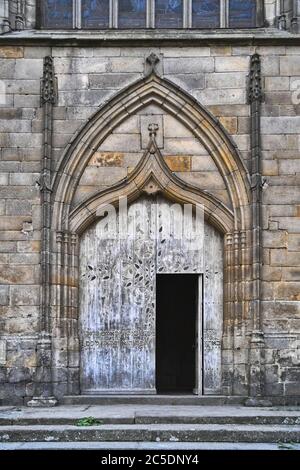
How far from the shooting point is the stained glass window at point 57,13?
1125 centimetres

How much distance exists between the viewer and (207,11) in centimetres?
1123

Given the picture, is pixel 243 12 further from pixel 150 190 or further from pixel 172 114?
pixel 150 190

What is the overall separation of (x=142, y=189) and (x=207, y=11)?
280cm

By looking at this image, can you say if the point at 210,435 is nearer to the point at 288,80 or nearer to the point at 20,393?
the point at 20,393

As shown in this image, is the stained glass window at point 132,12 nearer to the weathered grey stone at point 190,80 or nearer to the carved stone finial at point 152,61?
the carved stone finial at point 152,61

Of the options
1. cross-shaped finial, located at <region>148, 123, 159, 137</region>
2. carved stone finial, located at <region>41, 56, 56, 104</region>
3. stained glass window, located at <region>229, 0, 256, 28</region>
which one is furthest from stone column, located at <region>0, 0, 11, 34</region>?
stained glass window, located at <region>229, 0, 256, 28</region>

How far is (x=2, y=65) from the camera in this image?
35.0ft

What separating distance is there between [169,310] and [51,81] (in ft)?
16.4

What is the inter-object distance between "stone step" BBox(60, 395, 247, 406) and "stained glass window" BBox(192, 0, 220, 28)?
207 inches

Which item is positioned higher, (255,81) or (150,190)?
(255,81)

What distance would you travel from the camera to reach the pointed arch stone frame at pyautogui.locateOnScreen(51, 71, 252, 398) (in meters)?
10.4

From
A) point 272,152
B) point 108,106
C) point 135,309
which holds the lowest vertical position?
point 135,309

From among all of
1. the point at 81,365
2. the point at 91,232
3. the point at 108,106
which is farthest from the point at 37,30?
the point at 81,365

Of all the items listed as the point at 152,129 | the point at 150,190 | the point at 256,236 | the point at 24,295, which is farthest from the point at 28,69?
the point at 256,236
